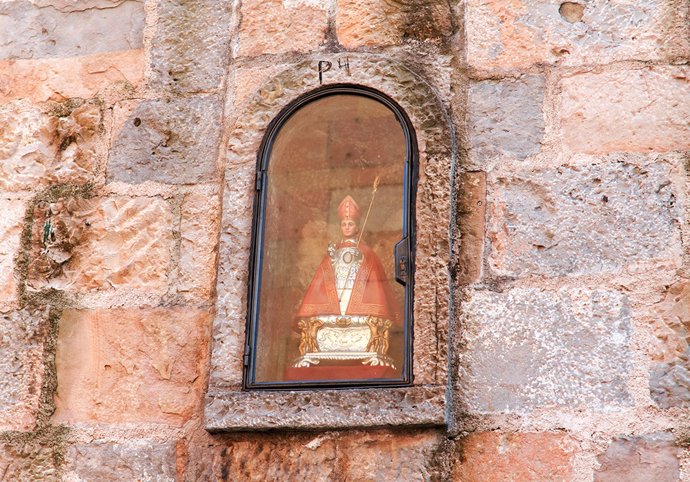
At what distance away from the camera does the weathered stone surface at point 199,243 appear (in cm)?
310

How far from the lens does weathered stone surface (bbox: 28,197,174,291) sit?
3.16 m

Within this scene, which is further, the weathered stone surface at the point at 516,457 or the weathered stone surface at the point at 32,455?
the weathered stone surface at the point at 32,455

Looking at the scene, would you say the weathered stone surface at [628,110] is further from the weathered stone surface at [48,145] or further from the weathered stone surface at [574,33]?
the weathered stone surface at [48,145]

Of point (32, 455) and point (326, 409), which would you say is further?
point (32, 455)

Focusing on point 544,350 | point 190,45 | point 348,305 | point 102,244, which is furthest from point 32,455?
point 544,350

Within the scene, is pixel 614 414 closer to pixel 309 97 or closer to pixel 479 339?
pixel 479 339

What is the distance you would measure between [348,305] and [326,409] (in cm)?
36

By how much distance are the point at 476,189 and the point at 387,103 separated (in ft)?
1.09

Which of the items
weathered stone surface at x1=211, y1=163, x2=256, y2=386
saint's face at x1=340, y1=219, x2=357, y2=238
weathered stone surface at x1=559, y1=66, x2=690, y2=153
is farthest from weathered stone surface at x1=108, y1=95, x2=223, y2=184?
weathered stone surface at x1=559, y1=66, x2=690, y2=153

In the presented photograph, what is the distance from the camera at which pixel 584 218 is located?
292 centimetres

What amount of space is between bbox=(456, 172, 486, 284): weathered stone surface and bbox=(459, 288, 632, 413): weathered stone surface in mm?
79

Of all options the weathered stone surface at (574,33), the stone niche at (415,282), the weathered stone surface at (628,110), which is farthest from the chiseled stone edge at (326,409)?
the weathered stone surface at (574,33)

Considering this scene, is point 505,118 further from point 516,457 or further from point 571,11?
point 516,457

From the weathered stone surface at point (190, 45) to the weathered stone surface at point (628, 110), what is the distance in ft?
3.15
